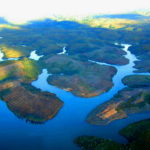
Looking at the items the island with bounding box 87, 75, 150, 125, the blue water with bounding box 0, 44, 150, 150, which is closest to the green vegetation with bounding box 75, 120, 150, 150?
the blue water with bounding box 0, 44, 150, 150

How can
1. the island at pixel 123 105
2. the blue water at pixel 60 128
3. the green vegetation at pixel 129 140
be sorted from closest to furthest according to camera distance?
1. the green vegetation at pixel 129 140
2. the blue water at pixel 60 128
3. the island at pixel 123 105

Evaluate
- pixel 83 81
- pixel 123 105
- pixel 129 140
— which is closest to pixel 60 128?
pixel 129 140

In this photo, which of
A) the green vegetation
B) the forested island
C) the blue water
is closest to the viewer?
the green vegetation

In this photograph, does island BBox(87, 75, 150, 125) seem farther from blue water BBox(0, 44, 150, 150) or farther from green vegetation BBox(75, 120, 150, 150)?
green vegetation BBox(75, 120, 150, 150)

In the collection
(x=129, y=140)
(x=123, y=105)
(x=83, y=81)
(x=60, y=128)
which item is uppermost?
(x=129, y=140)

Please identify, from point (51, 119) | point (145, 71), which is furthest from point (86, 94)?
point (145, 71)

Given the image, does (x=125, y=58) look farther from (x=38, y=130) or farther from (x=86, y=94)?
(x=38, y=130)

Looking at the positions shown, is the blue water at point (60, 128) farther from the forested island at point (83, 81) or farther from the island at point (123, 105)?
the island at point (123, 105)

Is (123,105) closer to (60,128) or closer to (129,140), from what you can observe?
(129,140)

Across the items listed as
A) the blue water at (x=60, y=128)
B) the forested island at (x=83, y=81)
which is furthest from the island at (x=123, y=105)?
the blue water at (x=60, y=128)
